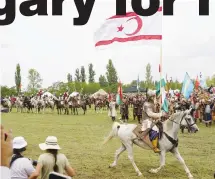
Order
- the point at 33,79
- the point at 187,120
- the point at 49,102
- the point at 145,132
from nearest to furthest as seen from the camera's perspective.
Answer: the point at 145,132, the point at 187,120, the point at 49,102, the point at 33,79

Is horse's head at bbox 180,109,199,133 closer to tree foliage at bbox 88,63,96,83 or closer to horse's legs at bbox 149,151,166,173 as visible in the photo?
horse's legs at bbox 149,151,166,173

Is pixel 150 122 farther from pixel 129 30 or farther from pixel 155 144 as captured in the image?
pixel 129 30

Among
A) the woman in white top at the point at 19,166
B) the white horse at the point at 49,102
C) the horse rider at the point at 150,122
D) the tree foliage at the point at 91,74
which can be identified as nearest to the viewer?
the woman in white top at the point at 19,166

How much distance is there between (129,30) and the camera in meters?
12.9

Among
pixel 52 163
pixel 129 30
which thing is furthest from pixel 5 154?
pixel 129 30

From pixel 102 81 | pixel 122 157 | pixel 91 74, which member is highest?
pixel 91 74

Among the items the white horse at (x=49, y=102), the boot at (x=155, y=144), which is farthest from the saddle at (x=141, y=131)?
the white horse at (x=49, y=102)

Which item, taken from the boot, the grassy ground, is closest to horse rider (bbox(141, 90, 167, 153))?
the boot

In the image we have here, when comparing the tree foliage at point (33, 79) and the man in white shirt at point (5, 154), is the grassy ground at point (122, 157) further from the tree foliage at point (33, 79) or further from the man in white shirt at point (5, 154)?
the tree foliage at point (33, 79)

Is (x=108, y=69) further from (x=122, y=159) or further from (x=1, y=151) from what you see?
(x=1, y=151)

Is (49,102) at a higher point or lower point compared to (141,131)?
lower

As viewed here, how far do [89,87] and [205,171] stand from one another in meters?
89.9

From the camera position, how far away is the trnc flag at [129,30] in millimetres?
12789

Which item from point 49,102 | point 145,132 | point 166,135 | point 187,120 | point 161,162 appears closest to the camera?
point 161,162
